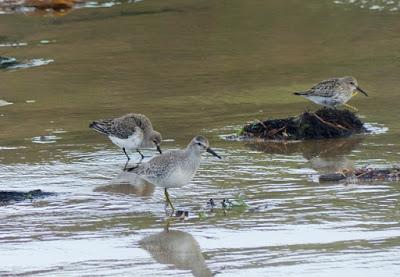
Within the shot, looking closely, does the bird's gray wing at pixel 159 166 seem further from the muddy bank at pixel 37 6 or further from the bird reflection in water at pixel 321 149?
the muddy bank at pixel 37 6

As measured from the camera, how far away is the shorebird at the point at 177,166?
1114 cm

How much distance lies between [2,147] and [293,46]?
823 cm

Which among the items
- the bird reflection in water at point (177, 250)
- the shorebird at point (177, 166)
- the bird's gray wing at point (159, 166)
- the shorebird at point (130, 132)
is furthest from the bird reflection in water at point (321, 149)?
the bird reflection in water at point (177, 250)

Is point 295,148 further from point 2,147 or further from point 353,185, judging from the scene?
point 2,147

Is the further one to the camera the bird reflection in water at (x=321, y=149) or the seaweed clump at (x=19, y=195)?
the bird reflection in water at (x=321, y=149)

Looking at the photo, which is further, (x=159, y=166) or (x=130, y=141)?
(x=130, y=141)

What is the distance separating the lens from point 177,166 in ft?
36.6

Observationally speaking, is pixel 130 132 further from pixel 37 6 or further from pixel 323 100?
pixel 37 6

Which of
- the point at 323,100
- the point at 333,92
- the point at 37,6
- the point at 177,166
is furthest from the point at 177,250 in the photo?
the point at 37,6

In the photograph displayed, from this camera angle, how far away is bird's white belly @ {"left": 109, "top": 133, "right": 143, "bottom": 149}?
13820mm

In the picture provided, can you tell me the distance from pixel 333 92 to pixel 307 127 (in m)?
1.13

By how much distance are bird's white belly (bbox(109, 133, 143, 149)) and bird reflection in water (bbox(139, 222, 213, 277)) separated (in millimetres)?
3411

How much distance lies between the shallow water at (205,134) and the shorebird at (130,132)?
28 cm

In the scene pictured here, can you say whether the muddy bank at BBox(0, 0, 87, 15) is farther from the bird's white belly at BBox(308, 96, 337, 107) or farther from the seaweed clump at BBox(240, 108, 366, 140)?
the seaweed clump at BBox(240, 108, 366, 140)
